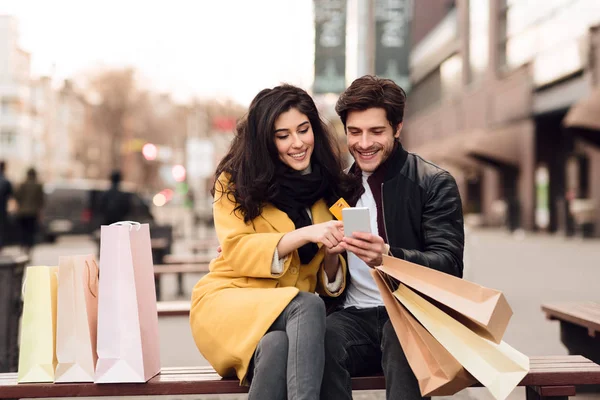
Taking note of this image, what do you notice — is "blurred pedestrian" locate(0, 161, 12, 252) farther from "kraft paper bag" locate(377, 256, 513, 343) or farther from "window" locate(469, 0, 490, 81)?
"window" locate(469, 0, 490, 81)

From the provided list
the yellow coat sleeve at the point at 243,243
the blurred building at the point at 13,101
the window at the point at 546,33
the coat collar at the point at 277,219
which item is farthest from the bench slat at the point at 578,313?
the blurred building at the point at 13,101

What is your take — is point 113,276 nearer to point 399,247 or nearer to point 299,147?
point 299,147

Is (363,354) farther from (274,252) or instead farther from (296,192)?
(296,192)

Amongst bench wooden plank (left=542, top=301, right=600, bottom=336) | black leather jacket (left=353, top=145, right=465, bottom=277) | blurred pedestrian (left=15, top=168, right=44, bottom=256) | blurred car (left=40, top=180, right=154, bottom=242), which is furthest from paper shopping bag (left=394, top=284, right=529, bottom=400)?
blurred car (left=40, top=180, right=154, bottom=242)

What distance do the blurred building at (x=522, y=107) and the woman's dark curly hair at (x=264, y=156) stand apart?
58.0 ft

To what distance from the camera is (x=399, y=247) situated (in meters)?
3.66

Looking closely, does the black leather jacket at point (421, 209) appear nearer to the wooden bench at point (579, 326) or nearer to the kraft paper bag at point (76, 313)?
the wooden bench at point (579, 326)

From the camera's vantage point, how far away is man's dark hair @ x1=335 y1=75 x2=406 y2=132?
145 inches

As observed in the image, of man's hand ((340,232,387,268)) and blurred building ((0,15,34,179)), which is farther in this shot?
blurred building ((0,15,34,179))

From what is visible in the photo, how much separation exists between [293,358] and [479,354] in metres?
0.70

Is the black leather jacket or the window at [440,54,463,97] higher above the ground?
the window at [440,54,463,97]

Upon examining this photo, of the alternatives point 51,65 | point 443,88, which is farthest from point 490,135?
point 51,65

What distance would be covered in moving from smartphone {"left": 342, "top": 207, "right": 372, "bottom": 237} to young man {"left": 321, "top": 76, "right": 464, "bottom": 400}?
0.29 m

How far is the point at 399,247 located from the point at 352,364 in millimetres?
553
